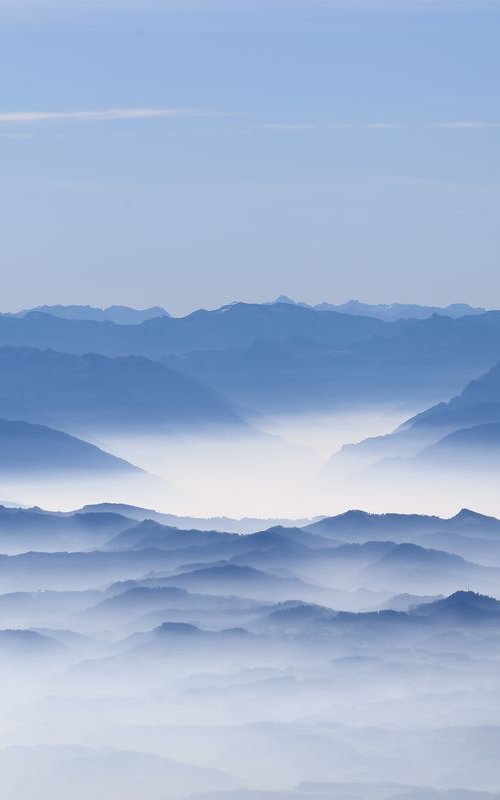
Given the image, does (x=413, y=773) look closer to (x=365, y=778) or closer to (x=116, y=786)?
(x=365, y=778)

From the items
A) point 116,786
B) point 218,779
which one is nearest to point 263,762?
point 218,779

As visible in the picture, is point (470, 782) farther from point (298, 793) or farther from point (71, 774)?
point (71, 774)

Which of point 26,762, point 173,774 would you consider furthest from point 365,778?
point 26,762

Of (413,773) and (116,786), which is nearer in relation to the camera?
(116,786)

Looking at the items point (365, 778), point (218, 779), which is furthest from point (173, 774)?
point (365, 778)

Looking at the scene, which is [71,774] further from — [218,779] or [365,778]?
[365,778]

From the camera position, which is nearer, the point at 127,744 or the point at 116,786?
the point at 116,786

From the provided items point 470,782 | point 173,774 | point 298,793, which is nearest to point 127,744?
point 173,774
